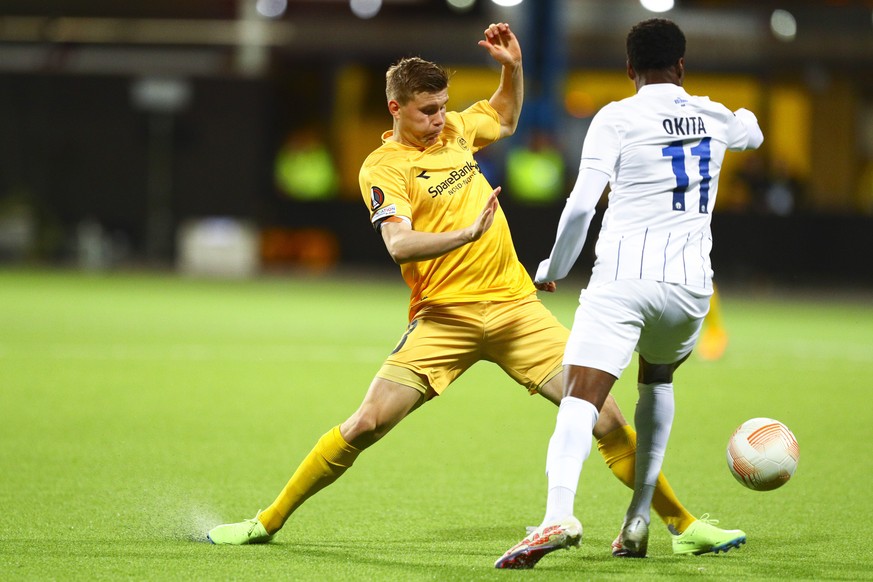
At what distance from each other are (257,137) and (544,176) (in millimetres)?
6635

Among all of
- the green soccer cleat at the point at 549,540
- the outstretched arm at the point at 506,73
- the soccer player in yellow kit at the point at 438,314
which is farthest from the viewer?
the outstretched arm at the point at 506,73

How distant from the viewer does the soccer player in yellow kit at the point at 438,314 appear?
5203mm

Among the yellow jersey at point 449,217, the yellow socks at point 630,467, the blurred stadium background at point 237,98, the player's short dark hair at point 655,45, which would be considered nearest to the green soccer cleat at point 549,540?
the yellow socks at point 630,467

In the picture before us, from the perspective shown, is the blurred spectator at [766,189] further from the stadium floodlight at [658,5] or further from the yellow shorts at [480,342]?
the yellow shorts at [480,342]

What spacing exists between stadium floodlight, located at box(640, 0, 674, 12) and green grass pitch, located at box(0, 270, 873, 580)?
10609 millimetres

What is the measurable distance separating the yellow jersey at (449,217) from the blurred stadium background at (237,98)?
59.7 ft

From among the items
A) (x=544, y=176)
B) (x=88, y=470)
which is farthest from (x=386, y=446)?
(x=544, y=176)

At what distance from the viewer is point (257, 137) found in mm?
25922

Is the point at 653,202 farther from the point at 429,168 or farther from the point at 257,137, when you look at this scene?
the point at 257,137

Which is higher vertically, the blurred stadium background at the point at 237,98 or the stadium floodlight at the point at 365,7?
the stadium floodlight at the point at 365,7

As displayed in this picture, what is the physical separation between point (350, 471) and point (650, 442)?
2.45 meters

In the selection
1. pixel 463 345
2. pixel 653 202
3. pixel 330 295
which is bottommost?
pixel 330 295

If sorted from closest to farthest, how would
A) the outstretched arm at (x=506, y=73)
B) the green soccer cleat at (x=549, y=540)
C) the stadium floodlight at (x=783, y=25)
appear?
the green soccer cleat at (x=549, y=540) < the outstretched arm at (x=506, y=73) < the stadium floodlight at (x=783, y=25)

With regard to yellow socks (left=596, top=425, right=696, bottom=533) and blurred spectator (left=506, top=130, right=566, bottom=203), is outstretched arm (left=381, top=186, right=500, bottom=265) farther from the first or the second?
blurred spectator (left=506, top=130, right=566, bottom=203)
